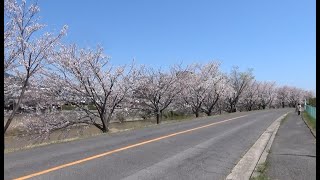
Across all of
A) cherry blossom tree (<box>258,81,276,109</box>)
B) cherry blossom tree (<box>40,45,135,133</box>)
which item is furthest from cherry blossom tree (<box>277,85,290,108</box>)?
cherry blossom tree (<box>40,45,135,133</box>)

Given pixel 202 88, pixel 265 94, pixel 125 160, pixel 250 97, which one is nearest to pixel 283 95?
pixel 265 94

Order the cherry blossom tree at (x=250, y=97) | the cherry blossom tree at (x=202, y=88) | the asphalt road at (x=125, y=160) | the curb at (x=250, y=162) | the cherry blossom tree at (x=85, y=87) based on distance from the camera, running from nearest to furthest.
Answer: the asphalt road at (x=125, y=160)
the curb at (x=250, y=162)
the cherry blossom tree at (x=85, y=87)
the cherry blossom tree at (x=202, y=88)
the cherry blossom tree at (x=250, y=97)

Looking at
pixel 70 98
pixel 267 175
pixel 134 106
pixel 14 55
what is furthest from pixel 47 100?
pixel 267 175

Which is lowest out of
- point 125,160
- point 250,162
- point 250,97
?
point 250,162

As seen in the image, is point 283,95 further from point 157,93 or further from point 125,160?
point 125,160

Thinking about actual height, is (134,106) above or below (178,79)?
below

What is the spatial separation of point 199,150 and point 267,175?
430cm

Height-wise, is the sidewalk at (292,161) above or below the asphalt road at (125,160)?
below

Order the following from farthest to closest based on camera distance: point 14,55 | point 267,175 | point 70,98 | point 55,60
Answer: point 70,98, point 55,60, point 14,55, point 267,175

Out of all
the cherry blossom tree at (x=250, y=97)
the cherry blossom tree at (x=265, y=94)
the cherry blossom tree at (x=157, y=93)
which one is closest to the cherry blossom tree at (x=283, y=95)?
the cherry blossom tree at (x=265, y=94)

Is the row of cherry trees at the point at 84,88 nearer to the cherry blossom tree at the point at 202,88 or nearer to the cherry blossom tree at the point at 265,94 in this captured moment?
the cherry blossom tree at the point at 202,88

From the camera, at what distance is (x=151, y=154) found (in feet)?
38.3

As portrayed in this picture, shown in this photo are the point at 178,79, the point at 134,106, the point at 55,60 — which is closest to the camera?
the point at 55,60
